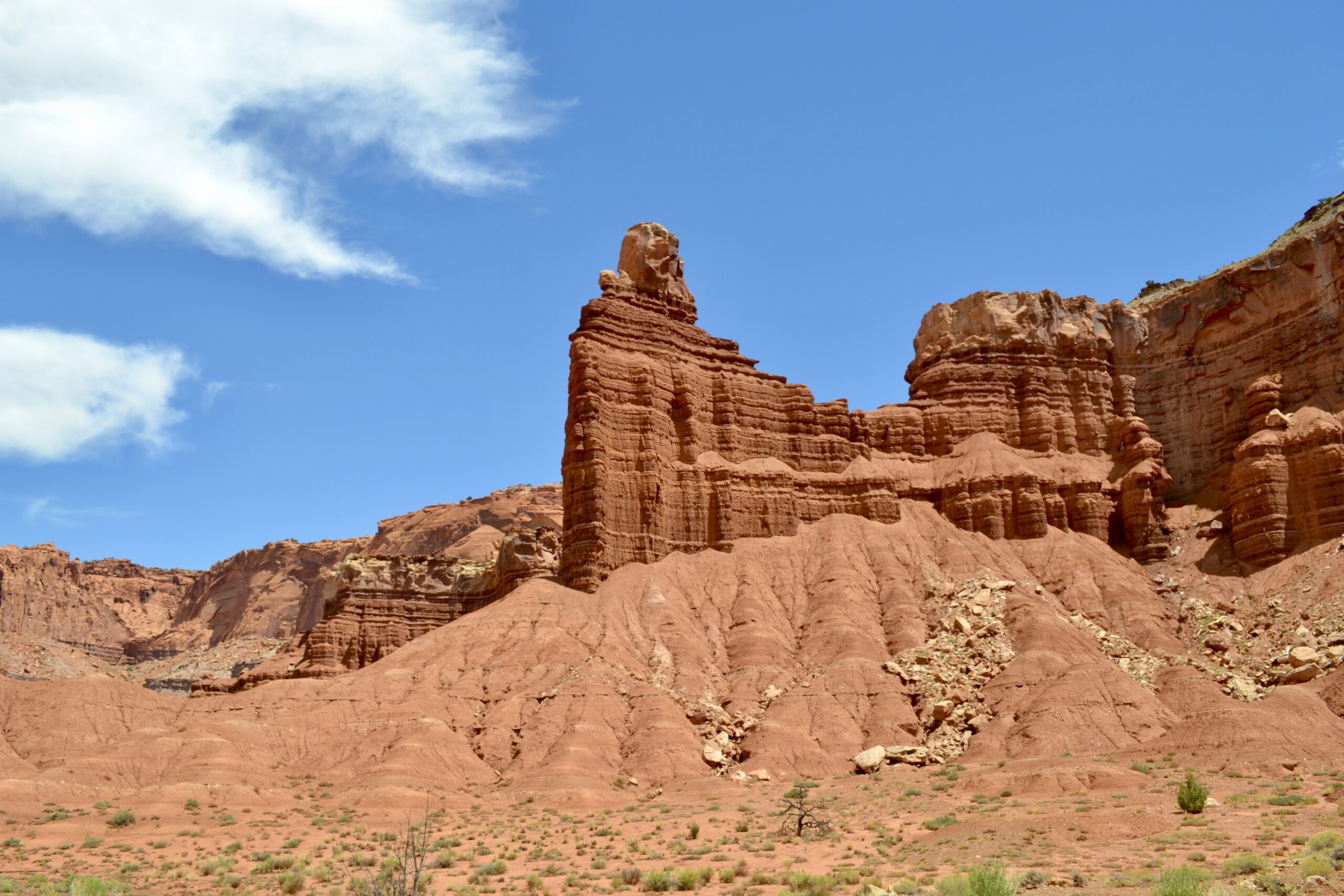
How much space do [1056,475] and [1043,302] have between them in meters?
14.4

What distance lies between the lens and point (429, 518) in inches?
5458

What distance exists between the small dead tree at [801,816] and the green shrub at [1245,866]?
13672 mm

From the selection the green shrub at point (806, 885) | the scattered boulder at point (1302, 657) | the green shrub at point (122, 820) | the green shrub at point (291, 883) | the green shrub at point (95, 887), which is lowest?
the green shrub at point (806, 885)

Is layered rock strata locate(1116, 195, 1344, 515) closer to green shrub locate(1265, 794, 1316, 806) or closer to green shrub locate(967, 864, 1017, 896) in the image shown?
green shrub locate(1265, 794, 1316, 806)

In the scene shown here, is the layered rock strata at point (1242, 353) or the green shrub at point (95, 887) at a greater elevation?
the layered rock strata at point (1242, 353)

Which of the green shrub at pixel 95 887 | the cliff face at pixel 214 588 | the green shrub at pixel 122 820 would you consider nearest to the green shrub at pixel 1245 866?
the green shrub at pixel 95 887

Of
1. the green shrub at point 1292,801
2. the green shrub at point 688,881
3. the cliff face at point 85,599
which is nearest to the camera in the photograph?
the green shrub at point 688,881

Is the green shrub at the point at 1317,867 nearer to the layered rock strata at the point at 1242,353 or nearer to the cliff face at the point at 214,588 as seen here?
the layered rock strata at the point at 1242,353

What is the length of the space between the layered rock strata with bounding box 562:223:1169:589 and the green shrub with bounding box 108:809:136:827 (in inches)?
1106

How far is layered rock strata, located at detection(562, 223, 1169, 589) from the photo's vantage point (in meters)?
69.9

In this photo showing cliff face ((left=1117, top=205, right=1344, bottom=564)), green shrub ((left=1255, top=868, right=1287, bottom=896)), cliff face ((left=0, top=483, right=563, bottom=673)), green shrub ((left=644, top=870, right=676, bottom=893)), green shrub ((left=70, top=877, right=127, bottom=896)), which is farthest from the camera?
cliff face ((left=0, top=483, right=563, bottom=673))

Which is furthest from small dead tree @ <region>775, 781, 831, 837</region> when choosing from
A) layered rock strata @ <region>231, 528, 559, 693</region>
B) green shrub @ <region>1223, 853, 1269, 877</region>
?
layered rock strata @ <region>231, 528, 559, 693</region>

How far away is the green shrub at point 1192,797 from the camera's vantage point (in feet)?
123

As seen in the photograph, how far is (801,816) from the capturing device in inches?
1533
